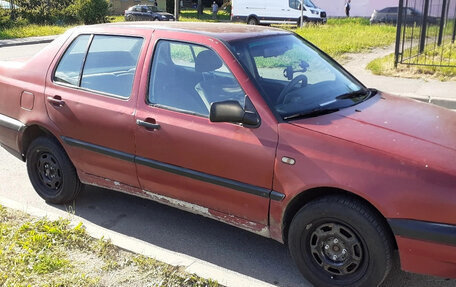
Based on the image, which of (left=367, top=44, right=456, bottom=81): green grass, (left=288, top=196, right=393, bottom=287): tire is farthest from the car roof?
(left=367, top=44, right=456, bottom=81): green grass

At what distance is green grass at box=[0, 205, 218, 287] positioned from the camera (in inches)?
121

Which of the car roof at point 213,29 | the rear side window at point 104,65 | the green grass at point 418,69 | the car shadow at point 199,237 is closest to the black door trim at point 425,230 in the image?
the car shadow at point 199,237

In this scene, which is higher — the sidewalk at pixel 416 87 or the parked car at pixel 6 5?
the parked car at pixel 6 5

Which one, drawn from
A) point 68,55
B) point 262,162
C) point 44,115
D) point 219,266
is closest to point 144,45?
point 68,55

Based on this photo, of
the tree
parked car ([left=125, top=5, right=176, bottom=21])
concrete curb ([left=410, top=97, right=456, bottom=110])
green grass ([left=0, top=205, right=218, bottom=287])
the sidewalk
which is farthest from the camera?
parked car ([left=125, top=5, right=176, bottom=21])

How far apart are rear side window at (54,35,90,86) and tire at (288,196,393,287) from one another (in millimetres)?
2386

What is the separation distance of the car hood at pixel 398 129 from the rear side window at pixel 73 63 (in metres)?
2.14

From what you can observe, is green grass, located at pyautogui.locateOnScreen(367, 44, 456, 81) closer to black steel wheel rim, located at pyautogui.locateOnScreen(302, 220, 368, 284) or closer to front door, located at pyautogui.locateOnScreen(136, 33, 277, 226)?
front door, located at pyautogui.locateOnScreen(136, 33, 277, 226)

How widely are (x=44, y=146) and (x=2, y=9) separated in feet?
88.0

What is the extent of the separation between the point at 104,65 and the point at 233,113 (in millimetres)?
1545

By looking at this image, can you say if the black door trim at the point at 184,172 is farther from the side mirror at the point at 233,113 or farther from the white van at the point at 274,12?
the white van at the point at 274,12

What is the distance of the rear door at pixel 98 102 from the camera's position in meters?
3.79

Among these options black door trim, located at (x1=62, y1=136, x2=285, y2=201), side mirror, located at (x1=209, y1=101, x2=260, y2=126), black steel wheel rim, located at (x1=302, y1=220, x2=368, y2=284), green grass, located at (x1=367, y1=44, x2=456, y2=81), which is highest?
side mirror, located at (x1=209, y1=101, x2=260, y2=126)

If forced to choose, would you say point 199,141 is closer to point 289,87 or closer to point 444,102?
point 289,87
